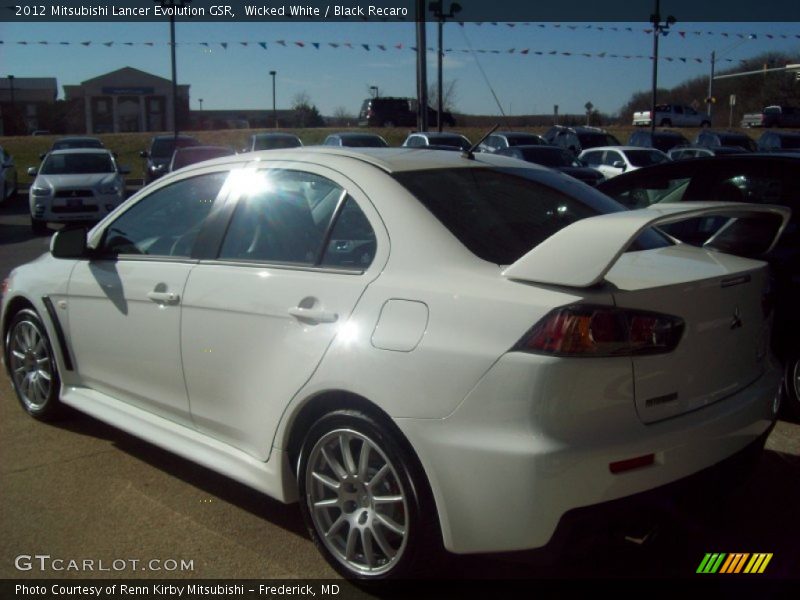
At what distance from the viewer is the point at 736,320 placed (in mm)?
3111

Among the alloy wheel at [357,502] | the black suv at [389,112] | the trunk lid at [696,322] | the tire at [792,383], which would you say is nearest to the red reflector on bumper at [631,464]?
the trunk lid at [696,322]

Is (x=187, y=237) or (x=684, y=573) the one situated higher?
(x=187, y=237)

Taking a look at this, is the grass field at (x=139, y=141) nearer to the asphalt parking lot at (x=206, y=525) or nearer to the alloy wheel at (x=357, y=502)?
the asphalt parking lot at (x=206, y=525)

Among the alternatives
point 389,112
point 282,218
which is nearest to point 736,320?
point 282,218

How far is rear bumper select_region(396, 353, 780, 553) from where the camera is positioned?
2.64 m

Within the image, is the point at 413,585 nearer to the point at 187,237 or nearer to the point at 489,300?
the point at 489,300

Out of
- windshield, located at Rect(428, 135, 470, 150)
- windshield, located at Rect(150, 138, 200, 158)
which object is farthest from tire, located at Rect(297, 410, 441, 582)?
windshield, located at Rect(150, 138, 200, 158)

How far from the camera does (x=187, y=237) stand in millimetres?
4086

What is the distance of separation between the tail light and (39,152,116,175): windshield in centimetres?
1659

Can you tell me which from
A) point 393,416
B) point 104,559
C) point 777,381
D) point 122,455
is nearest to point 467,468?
point 393,416

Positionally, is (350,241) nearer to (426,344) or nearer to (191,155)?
(426,344)

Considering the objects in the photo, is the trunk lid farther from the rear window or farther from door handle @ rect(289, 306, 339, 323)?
door handle @ rect(289, 306, 339, 323)

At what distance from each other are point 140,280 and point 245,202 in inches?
27.9

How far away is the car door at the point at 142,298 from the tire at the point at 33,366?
1.26ft
